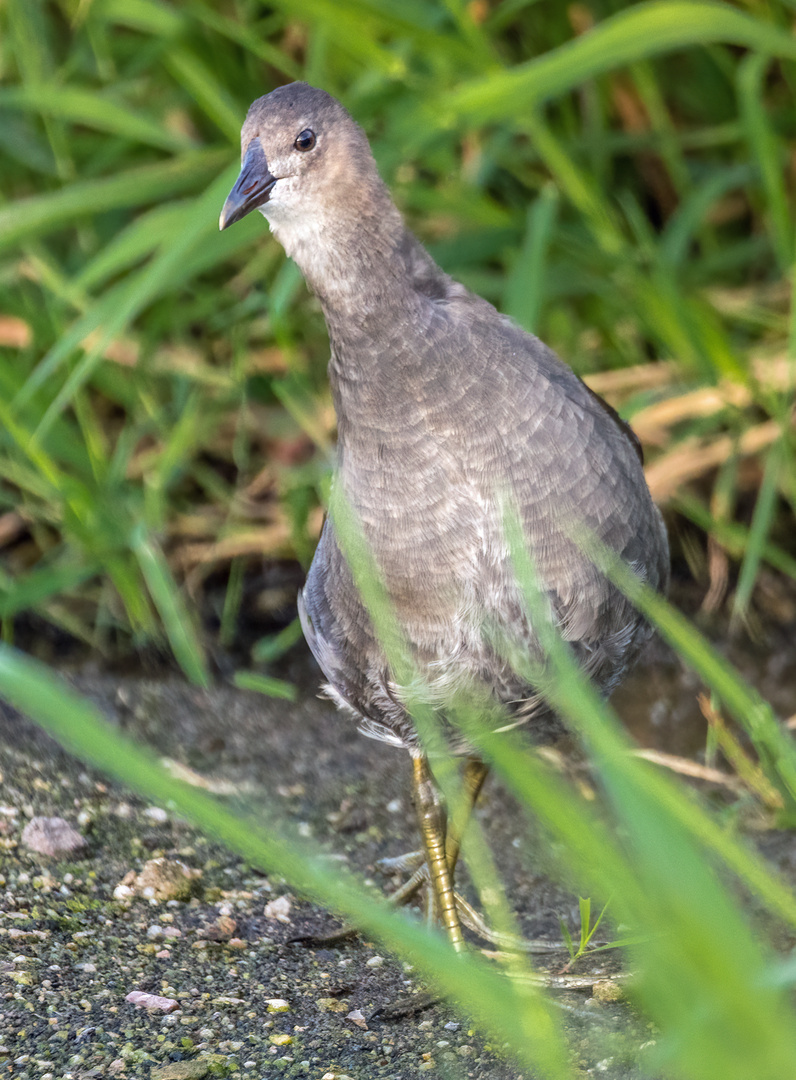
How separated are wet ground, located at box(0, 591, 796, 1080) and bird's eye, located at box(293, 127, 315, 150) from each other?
113 centimetres

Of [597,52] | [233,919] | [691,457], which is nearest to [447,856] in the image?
[233,919]

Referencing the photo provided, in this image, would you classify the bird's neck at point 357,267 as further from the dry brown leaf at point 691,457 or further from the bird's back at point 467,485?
the dry brown leaf at point 691,457

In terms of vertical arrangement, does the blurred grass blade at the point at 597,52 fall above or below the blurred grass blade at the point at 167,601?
above

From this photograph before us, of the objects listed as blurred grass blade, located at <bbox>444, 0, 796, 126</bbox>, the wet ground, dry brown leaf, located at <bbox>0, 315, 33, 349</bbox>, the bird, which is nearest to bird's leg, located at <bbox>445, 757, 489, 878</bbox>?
the wet ground

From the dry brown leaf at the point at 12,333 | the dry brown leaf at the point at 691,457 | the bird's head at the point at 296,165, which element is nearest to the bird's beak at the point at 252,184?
the bird's head at the point at 296,165

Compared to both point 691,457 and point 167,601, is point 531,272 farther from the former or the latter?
point 167,601

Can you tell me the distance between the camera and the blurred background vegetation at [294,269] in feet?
8.11

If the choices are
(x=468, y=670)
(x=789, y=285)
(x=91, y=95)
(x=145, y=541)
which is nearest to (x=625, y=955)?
(x=468, y=670)

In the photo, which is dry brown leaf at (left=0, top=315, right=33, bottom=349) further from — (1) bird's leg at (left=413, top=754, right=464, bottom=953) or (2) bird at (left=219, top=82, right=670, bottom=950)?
(1) bird's leg at (left=413, top=754, right=464, bottom=953)

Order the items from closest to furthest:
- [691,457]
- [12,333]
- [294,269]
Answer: [294,269], [691,457], [12,333]

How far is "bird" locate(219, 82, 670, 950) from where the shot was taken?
175 centimetres

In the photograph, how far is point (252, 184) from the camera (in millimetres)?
1818

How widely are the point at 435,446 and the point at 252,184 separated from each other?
1.55 feet

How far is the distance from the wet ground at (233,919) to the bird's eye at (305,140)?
113 centimetres
